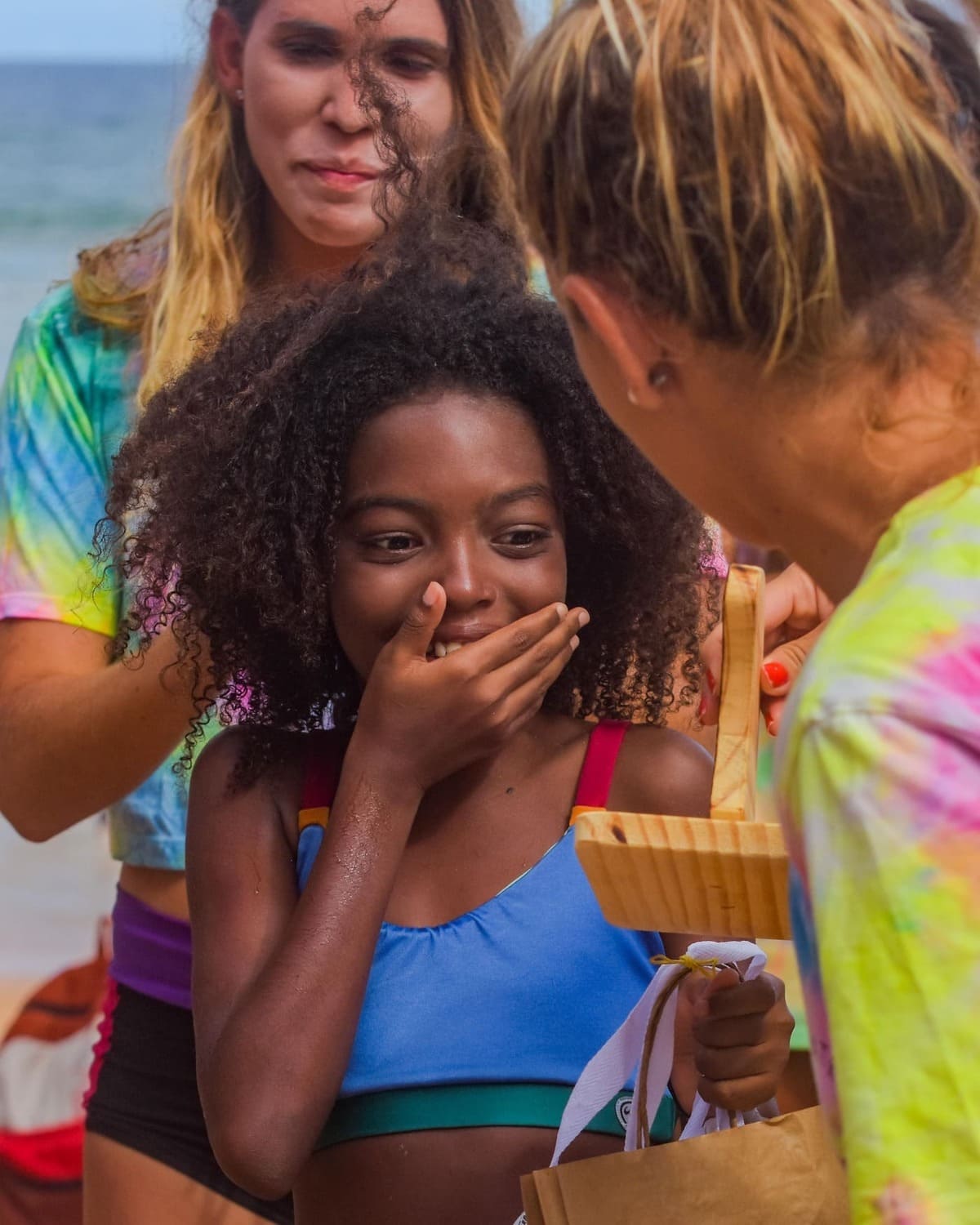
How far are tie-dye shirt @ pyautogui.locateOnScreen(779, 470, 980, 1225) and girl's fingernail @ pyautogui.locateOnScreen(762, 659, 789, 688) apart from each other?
783mm

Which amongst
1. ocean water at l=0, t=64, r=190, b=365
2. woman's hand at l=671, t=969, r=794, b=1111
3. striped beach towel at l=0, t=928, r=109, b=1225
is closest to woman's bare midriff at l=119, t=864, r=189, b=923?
woman's hand at l=671, t=969, r=794, b=1111

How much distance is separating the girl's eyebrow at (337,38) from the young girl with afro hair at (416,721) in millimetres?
442

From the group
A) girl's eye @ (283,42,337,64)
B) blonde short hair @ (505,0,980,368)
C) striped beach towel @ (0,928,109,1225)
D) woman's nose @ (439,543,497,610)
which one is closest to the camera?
blonde short hair @ (505,0,980,368)

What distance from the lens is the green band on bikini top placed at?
151 centimetres

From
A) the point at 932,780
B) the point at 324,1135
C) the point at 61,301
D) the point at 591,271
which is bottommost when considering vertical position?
the point at 324,1135

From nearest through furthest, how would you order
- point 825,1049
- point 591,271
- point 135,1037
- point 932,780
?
point 932,780, point 825,1049, point 591,271, point 135,1037

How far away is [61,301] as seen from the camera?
230 centimetres

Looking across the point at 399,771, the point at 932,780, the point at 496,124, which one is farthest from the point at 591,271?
the point at 496,124

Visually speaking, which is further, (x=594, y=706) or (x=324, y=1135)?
(x=594, y=706)

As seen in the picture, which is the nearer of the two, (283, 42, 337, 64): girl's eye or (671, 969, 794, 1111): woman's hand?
(671, 969, 794, 1111): woman's hand

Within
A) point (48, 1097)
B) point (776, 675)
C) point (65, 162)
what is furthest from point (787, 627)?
point (65, 162)

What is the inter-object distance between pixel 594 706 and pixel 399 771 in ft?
1.27

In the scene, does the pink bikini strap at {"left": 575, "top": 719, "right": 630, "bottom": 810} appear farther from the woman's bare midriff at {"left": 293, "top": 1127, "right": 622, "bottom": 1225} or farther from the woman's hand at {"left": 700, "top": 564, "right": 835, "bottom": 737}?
the woman's bare midriff at {"left": 293, "top": 1127, "right": 622, "bottom": 1225}

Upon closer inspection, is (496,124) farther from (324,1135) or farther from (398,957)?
(324,1135)
